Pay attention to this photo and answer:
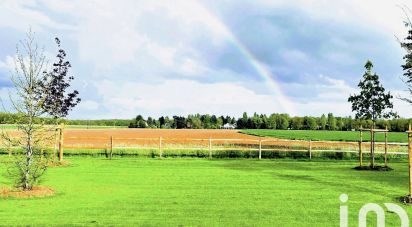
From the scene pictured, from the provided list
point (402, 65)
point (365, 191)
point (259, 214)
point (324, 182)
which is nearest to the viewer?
point (259, 214)

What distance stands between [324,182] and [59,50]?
741 inches

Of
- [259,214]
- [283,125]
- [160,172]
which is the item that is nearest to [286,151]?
[160,172]

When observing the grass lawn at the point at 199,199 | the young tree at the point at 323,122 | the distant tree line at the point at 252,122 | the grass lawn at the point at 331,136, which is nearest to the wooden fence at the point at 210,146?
the grass lawn at the point at 199,199

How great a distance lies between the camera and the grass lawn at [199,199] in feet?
36.3

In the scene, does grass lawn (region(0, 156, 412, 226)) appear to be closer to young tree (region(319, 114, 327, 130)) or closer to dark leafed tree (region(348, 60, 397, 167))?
dark leafed tree (region(348, 60, 397, 167))

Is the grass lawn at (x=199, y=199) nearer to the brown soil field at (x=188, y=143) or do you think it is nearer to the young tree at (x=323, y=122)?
the brown soil field at (x=188, y=143)

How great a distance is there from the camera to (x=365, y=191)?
16453 mm

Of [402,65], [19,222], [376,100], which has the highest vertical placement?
[402,65]

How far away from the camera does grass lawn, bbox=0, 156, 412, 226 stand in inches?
435

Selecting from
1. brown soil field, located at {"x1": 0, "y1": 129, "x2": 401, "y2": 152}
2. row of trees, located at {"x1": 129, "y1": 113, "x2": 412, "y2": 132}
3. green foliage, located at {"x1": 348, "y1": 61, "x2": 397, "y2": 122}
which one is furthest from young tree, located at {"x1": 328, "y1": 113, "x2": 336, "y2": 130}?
green foliage, located at {"x1": 348, "y1": 61, "x2": 397, "y2": 122}

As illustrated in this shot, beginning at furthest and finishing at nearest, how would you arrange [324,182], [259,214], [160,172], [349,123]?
[349,123] → [160,172] → [324,182] → [259,214]

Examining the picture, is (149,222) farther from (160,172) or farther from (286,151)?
(286,151)

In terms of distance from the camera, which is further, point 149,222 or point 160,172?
point 160,172

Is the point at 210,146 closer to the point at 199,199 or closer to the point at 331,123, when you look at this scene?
the point at 199,199
